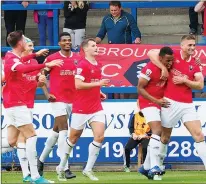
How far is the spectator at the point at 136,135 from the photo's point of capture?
18.9m

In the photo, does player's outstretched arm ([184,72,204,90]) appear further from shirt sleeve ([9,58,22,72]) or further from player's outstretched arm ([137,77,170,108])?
shirt sleeve ([9,58,22,72])

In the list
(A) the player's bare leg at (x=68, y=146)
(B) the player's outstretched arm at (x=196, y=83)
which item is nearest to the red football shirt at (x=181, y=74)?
(B) the player's outstretched arm at (x=196, y=83)

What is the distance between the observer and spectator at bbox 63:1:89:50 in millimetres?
20969

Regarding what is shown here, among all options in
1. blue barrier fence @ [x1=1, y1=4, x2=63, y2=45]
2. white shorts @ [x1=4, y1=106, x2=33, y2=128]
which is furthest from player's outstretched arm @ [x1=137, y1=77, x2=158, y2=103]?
blue barrier fence @ [x1=1, y1=4, x2=63, y2=45]

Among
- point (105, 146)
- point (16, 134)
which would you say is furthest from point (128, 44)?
point (16, 134)

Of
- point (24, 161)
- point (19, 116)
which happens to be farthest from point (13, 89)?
point (24, 161)

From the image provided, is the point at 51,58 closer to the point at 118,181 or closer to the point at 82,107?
the point at 82,107

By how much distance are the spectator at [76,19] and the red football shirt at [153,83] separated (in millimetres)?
5296

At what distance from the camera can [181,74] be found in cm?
1563

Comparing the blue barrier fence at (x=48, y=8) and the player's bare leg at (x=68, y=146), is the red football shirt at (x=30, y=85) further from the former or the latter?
the blue barrier fence at (x=48, y=8)

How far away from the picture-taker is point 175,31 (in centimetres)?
2297

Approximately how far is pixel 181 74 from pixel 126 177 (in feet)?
8.02

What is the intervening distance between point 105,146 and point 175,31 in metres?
4.55

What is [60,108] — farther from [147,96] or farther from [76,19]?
[76,19]
